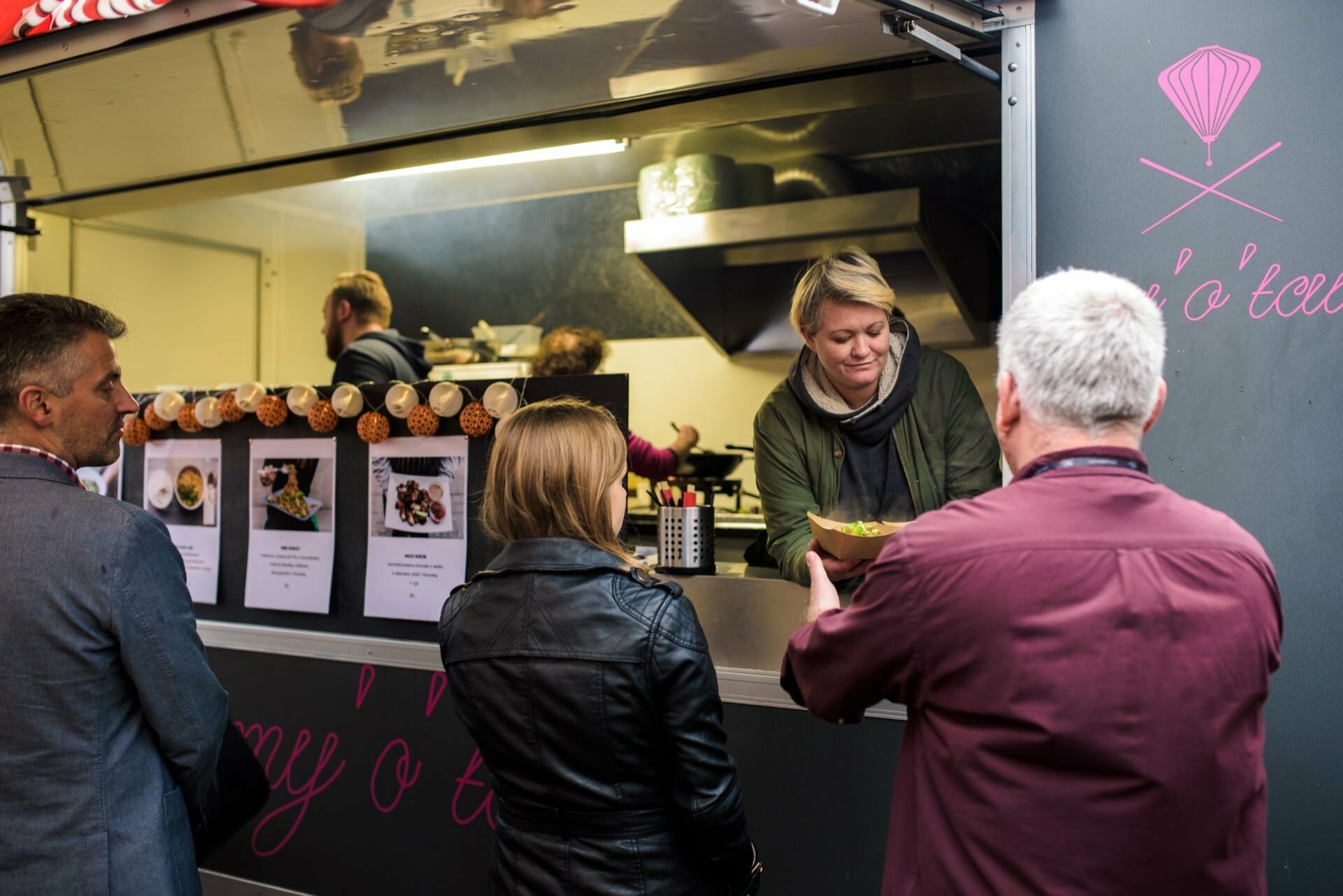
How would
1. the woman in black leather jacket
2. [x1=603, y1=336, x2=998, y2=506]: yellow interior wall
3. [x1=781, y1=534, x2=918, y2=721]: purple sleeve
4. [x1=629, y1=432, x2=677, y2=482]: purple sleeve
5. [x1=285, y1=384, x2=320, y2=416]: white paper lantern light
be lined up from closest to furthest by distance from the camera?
[x1=781, y1=534, x2=918, y2=721]: purple sleeve → the woman in black leather jacket → [x1=285, y1=384, x2=320, y2=416]: white paper lantern light → [x1=629, y1=432, x2=677, y2=482]: purple sleeve → [x1=603, y1=336, x2=998, y2=506]: yellow interior wall

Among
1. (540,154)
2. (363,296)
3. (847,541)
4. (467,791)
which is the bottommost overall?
(467,791)

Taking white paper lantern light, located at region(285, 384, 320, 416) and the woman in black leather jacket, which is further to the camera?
white paper lantern light, located at region(285, 384, 320, 416)

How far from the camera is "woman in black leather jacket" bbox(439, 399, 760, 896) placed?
1.62m

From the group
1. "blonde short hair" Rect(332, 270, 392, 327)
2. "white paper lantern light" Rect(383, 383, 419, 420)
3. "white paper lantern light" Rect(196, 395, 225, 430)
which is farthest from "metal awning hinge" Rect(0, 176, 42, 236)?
"white paper lantern light" Rect(383, 383, 419, 420)

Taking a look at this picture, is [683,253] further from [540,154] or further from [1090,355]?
[1090,355]

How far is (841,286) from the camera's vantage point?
2316 mm

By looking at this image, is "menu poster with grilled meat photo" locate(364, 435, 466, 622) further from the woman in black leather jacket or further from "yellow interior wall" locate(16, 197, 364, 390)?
"yellow interior wall" locate(16, 197, 364, 390)

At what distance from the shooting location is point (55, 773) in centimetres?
167

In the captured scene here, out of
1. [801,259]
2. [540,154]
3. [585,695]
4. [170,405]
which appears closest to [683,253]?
[801,259]

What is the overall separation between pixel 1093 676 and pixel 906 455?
4.25ft

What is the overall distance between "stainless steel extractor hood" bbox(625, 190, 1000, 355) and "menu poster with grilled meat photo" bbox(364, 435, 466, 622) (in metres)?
1.79

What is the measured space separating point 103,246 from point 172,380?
0.75 meters

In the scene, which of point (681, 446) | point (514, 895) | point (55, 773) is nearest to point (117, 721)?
point (55, 773)

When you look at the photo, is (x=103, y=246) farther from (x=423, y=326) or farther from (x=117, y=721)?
(x=117, y=721)
